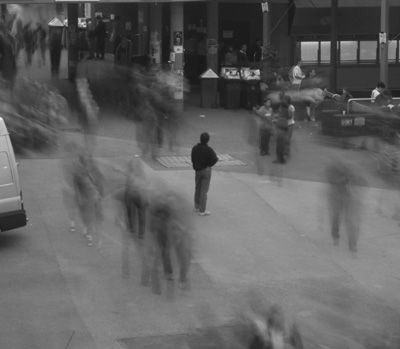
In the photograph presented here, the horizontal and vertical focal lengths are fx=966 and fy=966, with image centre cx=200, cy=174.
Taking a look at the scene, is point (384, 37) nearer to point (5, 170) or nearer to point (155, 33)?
point (155, 33)

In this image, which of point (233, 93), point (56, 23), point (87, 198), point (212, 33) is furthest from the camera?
point (56, 23)

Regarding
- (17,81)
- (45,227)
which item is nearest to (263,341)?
(45,227)

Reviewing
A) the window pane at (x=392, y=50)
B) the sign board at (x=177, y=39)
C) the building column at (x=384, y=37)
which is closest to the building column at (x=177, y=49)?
the sign board at (x=177, y=39)

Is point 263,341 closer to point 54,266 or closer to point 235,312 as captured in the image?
point 235,312

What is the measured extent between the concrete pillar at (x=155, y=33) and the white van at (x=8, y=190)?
49.0ft

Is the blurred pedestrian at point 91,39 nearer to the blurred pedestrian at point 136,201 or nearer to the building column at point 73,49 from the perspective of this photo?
the building column at point 73,49

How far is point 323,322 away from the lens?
12.7 metres

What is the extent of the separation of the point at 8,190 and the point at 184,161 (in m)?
7.29

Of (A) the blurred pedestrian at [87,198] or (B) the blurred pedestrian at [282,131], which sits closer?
(A) the blurred pedestrian at [87,198]

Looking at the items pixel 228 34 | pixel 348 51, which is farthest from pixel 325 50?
pixel 228 34

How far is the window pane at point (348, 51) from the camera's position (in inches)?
1395

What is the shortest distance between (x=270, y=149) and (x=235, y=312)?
11.4m

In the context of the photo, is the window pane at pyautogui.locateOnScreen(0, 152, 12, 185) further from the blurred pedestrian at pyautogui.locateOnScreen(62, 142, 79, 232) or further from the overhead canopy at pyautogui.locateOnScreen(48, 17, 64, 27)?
the overhead canopy at pyautogui.locateOnScreen(48, 17, 64, 27)

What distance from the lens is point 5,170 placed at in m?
16.1
